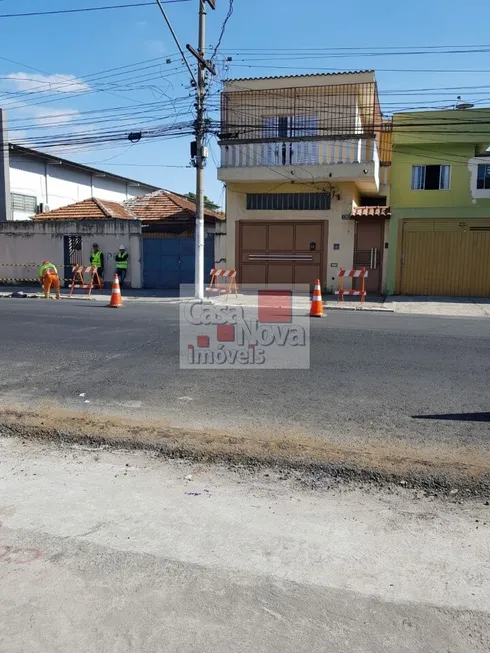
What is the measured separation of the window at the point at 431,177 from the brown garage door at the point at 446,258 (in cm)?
379

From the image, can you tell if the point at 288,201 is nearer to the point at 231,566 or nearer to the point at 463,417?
the point at 463,417

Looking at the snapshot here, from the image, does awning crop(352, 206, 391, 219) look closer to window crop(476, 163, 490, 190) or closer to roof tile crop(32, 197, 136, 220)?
window crop(476, 163, 490, 190)

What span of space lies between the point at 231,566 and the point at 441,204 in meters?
22.3

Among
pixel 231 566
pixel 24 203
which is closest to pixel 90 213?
pixel 24 203

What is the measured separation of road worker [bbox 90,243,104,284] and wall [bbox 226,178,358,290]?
505 cm

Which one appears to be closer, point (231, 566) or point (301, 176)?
point (231, 566)

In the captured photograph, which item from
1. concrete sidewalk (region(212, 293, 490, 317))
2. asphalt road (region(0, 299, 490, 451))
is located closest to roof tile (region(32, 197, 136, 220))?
concrete sidewalk (region(212, 293, 490, 317))

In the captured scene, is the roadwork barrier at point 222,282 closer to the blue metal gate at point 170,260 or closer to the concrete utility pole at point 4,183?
the blue metal gate at point 170,260

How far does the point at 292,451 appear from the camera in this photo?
4.86 meters

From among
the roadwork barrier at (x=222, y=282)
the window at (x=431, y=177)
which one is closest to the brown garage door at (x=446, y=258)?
the window at (x=431, y=177)

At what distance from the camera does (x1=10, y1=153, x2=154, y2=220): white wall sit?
28719 mm

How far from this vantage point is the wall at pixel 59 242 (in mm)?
22188

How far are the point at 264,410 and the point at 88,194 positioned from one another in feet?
104

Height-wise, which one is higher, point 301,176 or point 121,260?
point 301,176
